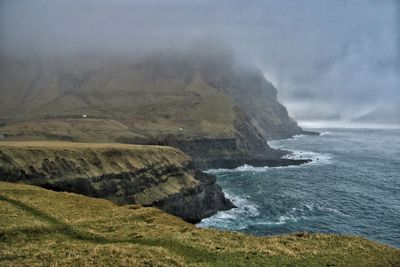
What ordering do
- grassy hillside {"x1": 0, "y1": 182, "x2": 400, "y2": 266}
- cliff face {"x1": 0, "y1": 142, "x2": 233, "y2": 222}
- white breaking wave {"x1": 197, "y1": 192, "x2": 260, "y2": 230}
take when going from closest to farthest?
grassy hillside {"x1": 0, "y1": 182, "x2": 400, "y2": 266}
cliff face {"x1": 0, "y1": 142, "x2": 233, "y2": 222}
white breaking wave {"x1": 197, "y1": 192, "x2": 260, "y2": 230}

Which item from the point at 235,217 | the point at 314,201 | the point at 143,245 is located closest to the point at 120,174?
the point at 235,217

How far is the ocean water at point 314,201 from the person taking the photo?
A: 311ft

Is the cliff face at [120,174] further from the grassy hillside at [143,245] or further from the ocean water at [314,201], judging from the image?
the grassy hillside at [143,245]

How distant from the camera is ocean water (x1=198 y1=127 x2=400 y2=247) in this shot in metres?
94.9

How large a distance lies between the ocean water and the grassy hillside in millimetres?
48818

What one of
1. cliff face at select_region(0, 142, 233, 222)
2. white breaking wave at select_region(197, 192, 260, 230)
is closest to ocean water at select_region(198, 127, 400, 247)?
white breaking wave at select_region(197, 192, 260, 230)

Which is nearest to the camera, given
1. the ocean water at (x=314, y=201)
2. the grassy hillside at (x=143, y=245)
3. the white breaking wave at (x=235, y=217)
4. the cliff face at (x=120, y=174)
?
the grassy hillside at (x=143, y=245)

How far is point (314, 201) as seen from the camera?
124125 mm

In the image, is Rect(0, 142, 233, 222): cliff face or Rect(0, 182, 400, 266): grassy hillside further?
Rect(0, 142, 233, 222): cliff face

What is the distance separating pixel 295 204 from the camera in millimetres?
120125

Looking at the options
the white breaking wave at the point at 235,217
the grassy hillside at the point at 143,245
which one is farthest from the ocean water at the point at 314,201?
the grassy hillside at the point at 143,245

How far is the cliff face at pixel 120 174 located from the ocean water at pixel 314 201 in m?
8.66

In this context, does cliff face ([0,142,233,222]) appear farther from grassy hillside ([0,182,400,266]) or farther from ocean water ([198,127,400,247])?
grassy hillside ([0,182,400,266])

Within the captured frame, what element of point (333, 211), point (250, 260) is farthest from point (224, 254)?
point (333, 211)
